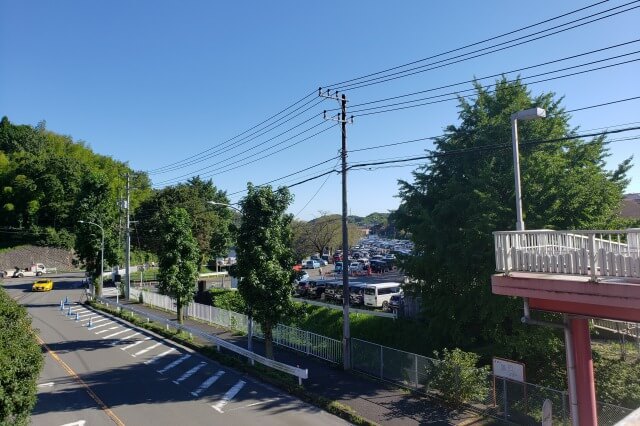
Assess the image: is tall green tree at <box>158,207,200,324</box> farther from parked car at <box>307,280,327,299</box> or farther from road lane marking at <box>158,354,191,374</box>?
parked car at <box>307,280,327,299</box>

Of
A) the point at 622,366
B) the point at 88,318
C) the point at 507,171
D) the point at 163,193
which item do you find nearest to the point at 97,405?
the point at 507,171

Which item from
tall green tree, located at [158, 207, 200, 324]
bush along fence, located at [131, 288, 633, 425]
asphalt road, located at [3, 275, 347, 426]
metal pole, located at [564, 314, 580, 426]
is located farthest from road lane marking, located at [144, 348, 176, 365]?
metal pole, located at [564, 314, 580, 426]

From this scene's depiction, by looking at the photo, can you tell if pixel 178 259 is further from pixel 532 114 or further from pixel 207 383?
pixel 532 114

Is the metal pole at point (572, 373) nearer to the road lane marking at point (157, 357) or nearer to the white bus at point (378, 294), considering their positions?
the road lane marking at point (157, 357)

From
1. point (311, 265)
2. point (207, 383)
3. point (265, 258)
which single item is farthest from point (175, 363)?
point (311, 265)

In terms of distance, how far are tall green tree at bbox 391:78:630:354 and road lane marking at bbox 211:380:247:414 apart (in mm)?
7838

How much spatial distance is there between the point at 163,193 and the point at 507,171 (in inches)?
2248

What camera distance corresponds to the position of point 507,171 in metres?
16.5

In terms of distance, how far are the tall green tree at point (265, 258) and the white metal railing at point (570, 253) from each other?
9.59 meters

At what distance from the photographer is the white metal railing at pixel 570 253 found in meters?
7.18

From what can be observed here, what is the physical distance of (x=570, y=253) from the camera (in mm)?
8070

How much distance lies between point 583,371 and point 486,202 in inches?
298

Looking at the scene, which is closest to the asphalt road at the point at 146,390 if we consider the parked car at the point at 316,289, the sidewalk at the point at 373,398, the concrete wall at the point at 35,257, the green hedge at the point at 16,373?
the sidewalk at the point at 373,398

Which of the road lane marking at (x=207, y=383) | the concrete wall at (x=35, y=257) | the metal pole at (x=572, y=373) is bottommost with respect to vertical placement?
the road lane marking at (x=207, y=383)
